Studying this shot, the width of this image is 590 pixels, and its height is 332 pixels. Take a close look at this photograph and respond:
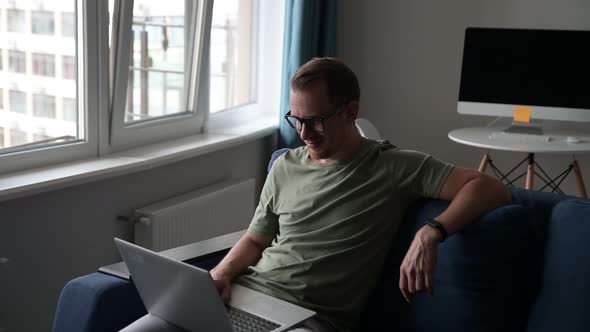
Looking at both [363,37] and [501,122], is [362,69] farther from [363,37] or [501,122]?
[501,122]

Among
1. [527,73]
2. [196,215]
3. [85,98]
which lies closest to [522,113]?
[527,73]

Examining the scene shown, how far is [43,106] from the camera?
2541mm

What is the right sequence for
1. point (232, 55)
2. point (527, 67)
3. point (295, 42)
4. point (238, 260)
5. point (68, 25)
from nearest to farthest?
point (238, 260) → point (68, 25) → point (527, 67) → point (295, 42) → point (232, 55)

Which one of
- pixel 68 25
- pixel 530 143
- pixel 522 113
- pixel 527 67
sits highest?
pixel 68 25

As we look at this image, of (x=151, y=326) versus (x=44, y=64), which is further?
(x=44, y=64)

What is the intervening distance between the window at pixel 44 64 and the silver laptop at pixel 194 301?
1062mm

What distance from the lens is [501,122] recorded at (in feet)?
13.1

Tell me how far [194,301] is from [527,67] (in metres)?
2.49

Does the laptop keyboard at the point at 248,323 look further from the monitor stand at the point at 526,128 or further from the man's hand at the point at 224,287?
the monitor stand at the point at 526,128

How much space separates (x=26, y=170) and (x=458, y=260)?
148cm

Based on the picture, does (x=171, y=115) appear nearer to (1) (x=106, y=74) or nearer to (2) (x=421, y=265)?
(1) (x=106, y=74)

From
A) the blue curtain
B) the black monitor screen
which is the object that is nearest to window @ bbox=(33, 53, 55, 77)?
the blue curtain

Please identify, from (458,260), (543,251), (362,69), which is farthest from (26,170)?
(362,69)

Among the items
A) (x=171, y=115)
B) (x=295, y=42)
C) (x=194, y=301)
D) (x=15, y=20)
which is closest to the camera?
(x=194, y=301)
